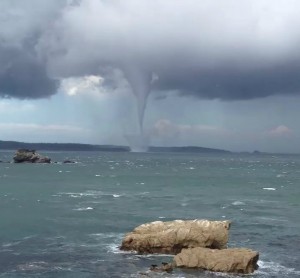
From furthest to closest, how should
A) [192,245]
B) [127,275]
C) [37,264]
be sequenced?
1. [192,245]
2. [37,264]
3. [127,275]

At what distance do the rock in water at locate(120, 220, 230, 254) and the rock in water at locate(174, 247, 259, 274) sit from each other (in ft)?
14.5

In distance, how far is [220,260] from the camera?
45.4m

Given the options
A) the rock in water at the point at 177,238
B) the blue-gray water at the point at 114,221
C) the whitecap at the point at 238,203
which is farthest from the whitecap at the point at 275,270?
the whitecap at the point at 238,203

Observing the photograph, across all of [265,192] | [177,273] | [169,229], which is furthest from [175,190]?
[177,273]

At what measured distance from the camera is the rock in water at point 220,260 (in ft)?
147

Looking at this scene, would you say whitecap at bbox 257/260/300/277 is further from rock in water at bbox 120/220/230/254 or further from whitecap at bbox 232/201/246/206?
whitecap at bbox 232/201/246/206

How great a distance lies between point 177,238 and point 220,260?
24.1 ft

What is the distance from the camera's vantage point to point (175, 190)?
407ft

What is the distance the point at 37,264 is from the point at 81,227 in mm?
20109

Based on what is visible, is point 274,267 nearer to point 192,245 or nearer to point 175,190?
point 192,245

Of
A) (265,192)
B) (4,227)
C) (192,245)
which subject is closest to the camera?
(192,245)

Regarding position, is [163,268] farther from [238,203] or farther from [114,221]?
[238,203]

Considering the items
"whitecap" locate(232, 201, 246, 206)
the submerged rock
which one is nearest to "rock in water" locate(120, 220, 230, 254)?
the submerged rock

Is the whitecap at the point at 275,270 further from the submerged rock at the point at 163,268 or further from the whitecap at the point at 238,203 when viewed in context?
the whitecap at the point at 238,203
